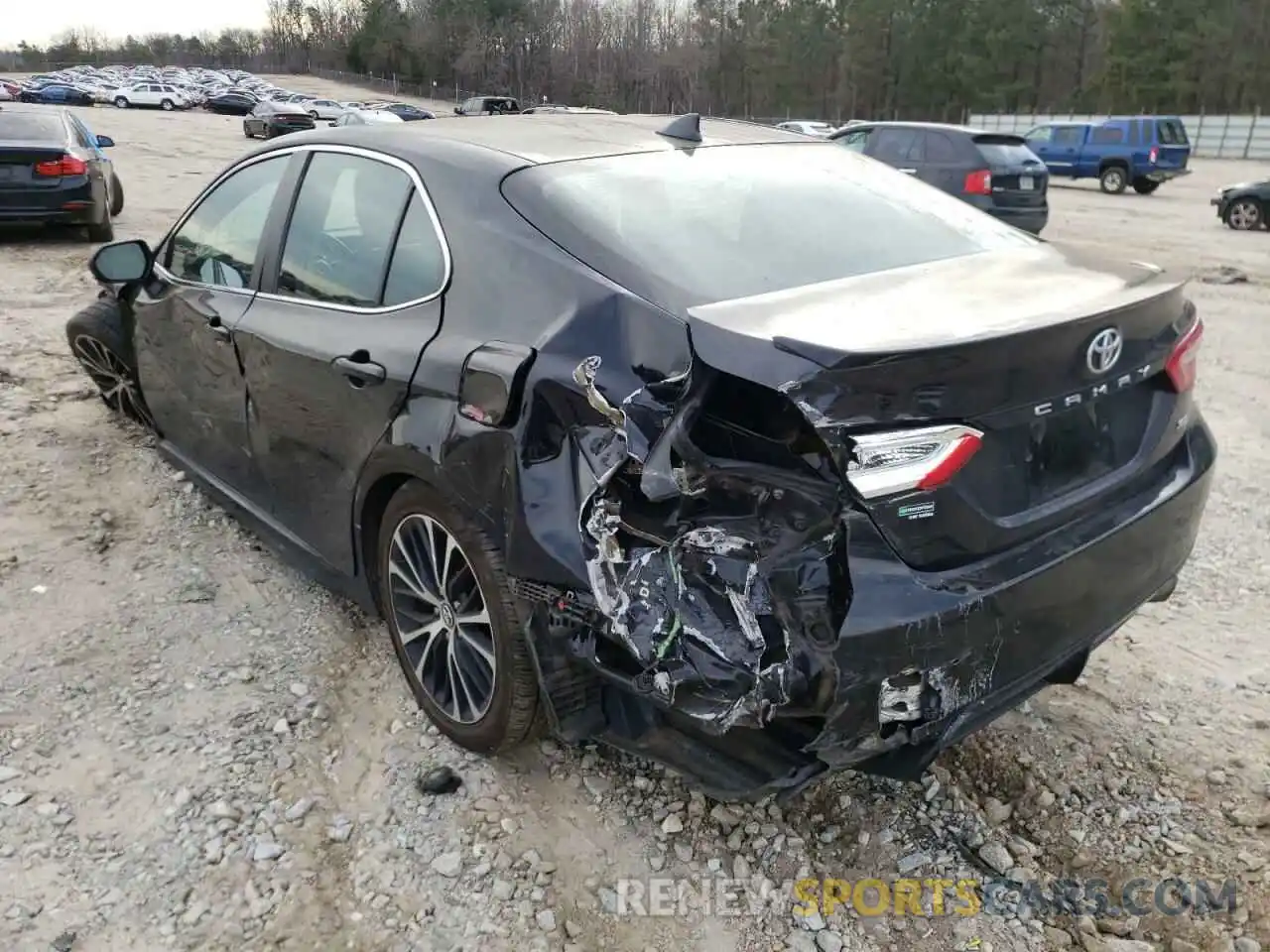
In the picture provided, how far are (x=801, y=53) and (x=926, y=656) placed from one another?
78984mm

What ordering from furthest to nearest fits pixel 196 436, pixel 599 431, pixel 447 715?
pixel 196 436 → pixel 447 715 → pixel 599 431

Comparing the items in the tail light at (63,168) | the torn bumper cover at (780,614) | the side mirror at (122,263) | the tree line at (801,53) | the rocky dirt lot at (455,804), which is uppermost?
the tree line at (801,53)

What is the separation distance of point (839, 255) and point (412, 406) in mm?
1260

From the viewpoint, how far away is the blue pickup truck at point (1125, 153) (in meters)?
23.8

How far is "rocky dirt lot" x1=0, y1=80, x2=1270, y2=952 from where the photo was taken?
2.39 m

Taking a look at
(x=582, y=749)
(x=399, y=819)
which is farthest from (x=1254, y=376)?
(x=399, y=819)

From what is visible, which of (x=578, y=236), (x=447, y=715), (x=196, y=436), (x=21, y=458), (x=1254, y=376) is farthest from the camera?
(x=1254, y=376)

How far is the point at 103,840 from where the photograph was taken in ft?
8.66

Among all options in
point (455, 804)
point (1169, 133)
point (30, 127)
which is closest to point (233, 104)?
point (1169, 133)

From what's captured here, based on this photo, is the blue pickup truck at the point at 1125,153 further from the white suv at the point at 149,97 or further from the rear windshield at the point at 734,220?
the white suv at the point at 149,97

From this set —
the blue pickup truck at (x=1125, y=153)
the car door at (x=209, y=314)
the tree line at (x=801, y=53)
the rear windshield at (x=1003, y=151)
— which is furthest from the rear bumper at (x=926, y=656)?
the tree line at (x=801, y=53)

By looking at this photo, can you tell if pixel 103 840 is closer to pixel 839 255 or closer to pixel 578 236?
pixel 578 236

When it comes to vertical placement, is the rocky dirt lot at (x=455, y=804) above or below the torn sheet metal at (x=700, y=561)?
below

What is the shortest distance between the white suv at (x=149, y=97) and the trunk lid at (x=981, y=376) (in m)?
68.0
